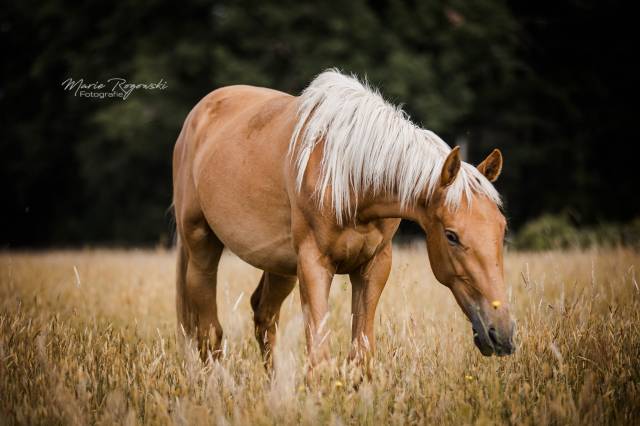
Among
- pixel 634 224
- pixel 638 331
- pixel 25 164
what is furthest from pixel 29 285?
pixel 25 164

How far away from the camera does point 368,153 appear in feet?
11.1

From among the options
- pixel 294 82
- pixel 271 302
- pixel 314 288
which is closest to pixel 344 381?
pixel 314 288

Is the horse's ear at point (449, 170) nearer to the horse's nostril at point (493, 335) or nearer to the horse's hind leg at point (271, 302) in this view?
the horse's nostril at point (493, 335)

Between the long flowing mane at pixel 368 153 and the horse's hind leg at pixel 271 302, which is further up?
the long flowing mane at pixel 368 153

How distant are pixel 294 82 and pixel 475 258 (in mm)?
14025

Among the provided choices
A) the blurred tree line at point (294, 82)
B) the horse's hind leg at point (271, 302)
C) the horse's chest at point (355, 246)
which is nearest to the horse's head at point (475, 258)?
the horse's chest at point (355, 246)

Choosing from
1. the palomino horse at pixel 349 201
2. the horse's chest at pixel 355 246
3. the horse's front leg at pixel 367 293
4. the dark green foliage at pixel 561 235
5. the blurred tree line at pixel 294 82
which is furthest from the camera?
the blurred tree line at pixel 294 82

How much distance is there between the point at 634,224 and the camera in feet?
39.3

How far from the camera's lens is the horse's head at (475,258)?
2.89 m

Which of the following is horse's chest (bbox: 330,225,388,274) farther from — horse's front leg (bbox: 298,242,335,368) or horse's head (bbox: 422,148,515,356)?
horse's head (bbox: 422,148,515,356)

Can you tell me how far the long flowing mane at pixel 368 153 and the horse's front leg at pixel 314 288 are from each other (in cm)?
27

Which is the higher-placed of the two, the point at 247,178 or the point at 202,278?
the point at 247,178

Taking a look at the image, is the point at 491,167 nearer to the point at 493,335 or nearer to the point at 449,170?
the point at 449,170
